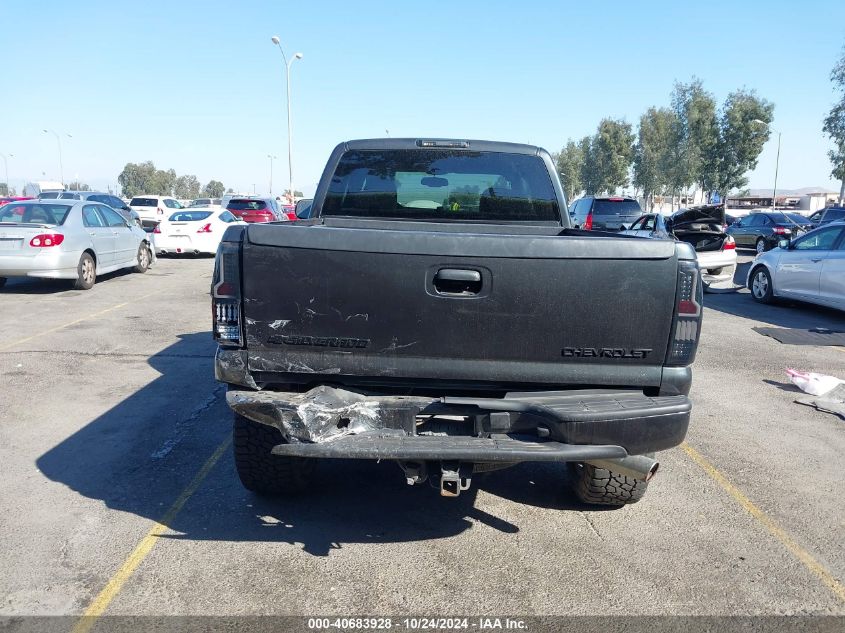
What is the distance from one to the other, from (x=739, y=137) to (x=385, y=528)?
170 feet

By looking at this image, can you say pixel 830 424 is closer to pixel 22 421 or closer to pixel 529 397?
pixel 529 397

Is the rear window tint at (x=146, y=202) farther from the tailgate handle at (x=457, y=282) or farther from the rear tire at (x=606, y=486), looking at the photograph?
the tailgate handle at (x=457, y=282)

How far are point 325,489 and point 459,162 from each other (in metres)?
2.45

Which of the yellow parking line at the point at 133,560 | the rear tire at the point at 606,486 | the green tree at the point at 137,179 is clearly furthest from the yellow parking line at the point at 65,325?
the green tree at the point at 137,179

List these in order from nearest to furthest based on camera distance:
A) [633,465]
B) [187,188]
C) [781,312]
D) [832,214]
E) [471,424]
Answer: [471,424], [633,465], [781,312], [832,214], [187,188]

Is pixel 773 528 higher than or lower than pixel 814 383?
lower

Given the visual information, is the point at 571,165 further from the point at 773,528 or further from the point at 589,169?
the point at 773,528

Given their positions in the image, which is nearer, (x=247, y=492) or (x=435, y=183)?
(x=247, y=492)

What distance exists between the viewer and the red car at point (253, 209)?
22328 millimetres

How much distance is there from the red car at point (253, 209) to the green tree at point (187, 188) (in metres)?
121

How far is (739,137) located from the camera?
48250mm

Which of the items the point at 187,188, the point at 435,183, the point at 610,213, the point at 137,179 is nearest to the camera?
the point at 435,183

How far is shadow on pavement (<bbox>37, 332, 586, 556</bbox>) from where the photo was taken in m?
3.75

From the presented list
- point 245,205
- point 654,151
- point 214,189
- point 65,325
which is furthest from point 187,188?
point 65,325
